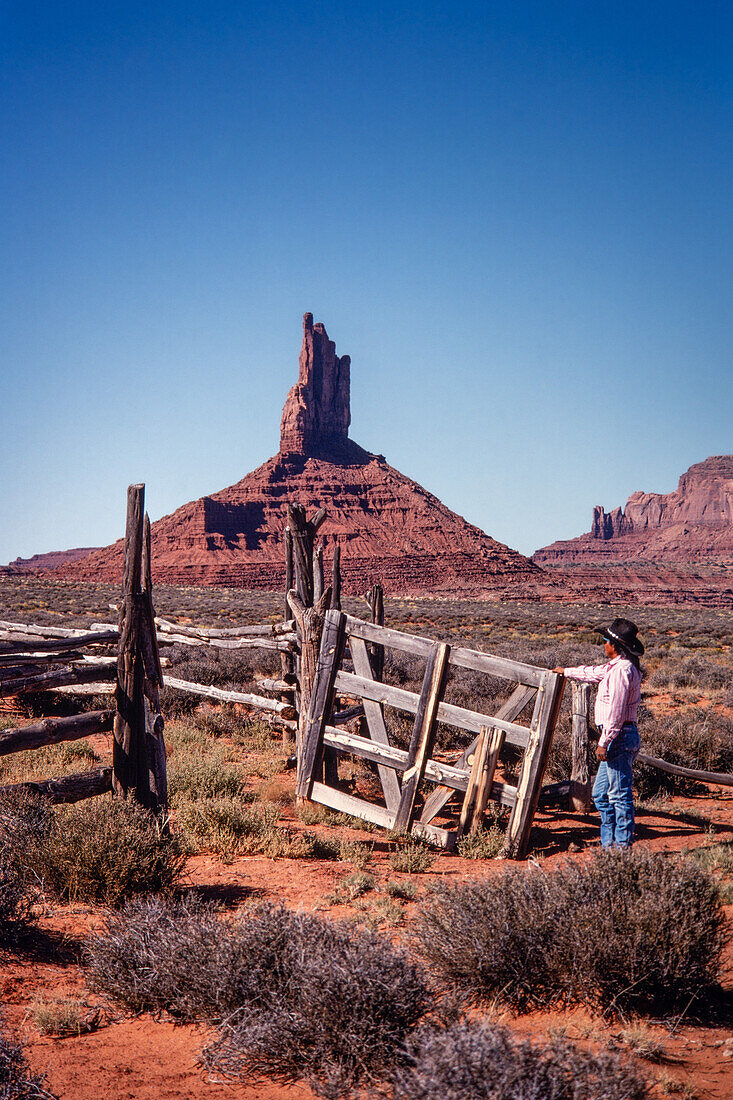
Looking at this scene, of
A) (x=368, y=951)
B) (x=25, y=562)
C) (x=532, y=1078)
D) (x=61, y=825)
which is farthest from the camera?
(x=25, y=562)

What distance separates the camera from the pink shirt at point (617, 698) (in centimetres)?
597

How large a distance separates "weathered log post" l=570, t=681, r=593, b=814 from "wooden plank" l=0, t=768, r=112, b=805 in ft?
16.0

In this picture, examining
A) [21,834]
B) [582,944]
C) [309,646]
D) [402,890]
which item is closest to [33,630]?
[309,646]

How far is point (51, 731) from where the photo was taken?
5.47 m

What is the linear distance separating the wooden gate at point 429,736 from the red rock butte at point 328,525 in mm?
71145

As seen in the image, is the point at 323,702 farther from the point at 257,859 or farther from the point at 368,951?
the point at 368,951

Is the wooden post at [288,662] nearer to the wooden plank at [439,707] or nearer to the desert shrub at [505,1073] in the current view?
the wooden plank at [439,707]

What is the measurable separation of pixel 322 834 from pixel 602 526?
576 feet

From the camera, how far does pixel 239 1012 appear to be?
10.9ft

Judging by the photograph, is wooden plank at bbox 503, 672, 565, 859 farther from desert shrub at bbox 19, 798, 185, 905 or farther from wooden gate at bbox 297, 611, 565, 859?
desert shrub at bbox 19, 798, 185, 905

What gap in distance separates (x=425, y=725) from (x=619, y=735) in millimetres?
1598

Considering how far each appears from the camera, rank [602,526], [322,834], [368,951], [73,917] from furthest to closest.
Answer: [602,526] < [322,834] < [73,917] < [368,951]

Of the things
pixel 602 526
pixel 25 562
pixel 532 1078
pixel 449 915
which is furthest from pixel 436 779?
pixel 25 562

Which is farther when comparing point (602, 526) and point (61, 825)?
point (602, 526)
